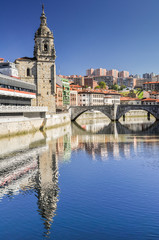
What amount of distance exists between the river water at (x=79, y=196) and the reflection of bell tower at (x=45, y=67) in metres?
44.0

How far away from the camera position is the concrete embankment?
43.1 m

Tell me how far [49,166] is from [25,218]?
11.2m

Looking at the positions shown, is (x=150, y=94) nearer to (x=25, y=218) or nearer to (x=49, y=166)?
(x=49, y=166)

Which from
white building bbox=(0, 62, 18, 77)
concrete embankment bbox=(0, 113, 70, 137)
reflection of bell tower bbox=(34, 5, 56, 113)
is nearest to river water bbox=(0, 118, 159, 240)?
concrete embankment bbox=(0, 113, 70, 137)

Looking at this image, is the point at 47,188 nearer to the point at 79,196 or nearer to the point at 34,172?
the point at 79,196

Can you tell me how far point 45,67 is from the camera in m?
74.8

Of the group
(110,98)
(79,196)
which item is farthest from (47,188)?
(110,98)

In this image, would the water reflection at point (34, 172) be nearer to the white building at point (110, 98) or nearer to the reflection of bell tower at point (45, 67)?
the reflection of bell tower at point (45, 67)

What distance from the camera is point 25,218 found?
15.3 meters

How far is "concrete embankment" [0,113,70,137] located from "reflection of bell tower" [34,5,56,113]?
290 inches

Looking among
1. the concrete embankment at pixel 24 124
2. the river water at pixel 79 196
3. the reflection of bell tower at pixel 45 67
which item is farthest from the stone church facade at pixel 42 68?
the river water at pixel 79 196

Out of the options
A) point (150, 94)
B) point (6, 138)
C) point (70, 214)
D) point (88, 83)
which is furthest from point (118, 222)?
point (88, 83)

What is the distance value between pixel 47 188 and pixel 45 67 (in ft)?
191

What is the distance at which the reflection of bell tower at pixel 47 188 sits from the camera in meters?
15.7
